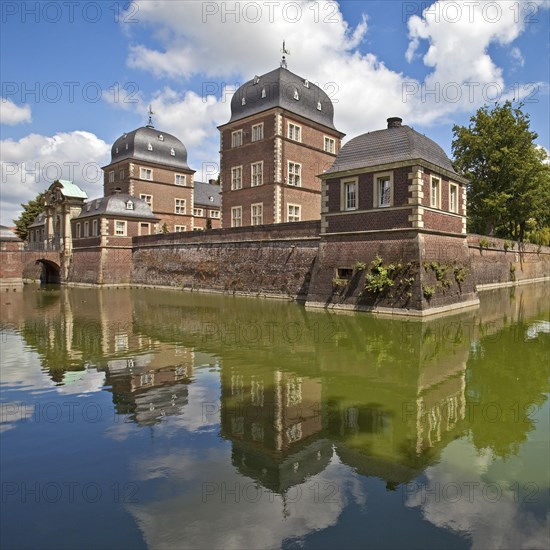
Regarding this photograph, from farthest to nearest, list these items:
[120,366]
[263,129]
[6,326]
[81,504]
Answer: [263,129] → [6,326] → [120,366] → [81,504]

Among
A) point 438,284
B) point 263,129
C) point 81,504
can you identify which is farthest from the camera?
point 263,129

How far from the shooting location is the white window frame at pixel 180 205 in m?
44.5

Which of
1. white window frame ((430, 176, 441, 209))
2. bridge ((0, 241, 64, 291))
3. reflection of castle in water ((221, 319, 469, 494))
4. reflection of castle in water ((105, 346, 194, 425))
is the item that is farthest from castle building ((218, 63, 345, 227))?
reflection of castle in water ((221, 319, 469, 494))

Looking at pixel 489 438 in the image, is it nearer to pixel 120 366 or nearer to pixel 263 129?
pixel 120 366

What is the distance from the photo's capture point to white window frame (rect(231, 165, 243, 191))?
31.9 metres

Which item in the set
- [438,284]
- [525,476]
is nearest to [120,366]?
[525,476]

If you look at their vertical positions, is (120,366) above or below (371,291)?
below

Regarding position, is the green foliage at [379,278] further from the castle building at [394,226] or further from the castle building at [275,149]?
the castle building at [275,149]

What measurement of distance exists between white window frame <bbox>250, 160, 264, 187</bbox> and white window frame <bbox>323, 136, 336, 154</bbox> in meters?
5.78

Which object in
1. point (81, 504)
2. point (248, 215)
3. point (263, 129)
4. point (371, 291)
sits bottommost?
point (81, 504)

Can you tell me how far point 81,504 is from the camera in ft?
13.2

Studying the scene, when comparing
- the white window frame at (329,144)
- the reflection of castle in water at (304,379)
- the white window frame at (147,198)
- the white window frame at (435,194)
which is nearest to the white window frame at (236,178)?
the white window frame at (329,144)

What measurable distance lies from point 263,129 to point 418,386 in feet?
85.2

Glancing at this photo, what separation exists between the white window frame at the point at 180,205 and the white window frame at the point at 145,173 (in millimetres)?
3573
